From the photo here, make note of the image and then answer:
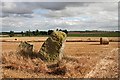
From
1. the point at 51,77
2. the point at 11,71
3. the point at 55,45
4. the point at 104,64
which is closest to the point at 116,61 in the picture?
the point at 104,64

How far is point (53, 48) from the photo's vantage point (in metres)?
16.3

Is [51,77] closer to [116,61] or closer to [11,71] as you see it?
[11,71]

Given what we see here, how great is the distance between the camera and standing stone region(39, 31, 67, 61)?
634 inches

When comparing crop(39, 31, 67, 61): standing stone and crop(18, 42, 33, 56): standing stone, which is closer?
crop(39, 31, 67, 61): standing stone

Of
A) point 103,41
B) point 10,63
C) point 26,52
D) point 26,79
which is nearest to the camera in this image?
point 26,79

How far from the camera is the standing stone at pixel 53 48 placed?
52.8 feet

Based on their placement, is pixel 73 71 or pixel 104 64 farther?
pixel 104 64

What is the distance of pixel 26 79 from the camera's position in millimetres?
12383

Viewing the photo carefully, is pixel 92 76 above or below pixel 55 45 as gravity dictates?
below

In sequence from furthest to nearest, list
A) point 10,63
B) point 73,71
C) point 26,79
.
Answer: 1. point 10,63
2. point 73,71
3. point 26,79

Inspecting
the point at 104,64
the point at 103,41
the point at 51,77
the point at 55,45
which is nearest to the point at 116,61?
the point at 104,64

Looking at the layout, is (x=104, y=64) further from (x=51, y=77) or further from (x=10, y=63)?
(x=10, y=63)

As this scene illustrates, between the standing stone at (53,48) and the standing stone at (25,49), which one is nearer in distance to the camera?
the standing stone at (53,48)

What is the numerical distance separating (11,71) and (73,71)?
2.73 m
